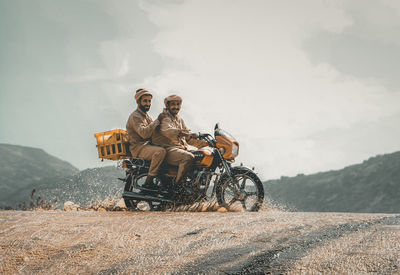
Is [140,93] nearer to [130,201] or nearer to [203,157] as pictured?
[203,157]

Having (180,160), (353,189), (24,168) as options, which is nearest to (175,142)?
(180,160)

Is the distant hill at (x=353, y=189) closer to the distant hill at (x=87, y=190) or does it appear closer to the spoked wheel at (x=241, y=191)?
the distant hill at (x=87, y=190)

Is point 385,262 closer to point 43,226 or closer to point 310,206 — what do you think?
point 43,226

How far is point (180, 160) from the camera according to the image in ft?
21.5

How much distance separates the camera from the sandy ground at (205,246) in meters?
2.86

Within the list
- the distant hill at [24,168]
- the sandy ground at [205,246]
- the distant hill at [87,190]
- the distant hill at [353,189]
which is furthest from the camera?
the distant hill at [24,168]

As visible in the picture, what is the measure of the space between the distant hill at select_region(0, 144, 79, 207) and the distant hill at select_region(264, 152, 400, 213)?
185 feet

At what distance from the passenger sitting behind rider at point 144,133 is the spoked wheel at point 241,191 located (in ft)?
3.98

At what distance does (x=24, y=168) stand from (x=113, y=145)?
118 metres

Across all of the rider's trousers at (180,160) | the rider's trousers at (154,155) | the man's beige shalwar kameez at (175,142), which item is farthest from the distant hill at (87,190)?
the rider's trousers at (180,160)

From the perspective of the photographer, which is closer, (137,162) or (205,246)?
(205,246)

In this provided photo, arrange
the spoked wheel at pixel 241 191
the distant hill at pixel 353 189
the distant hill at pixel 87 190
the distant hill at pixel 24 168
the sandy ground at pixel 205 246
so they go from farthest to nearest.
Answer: the distant hill at pixel 24 168 < the distant hill at pixel 353 189 < the distant hill at pixel 87 190 < the spoked wheel at pixel 241 191 < the sandy ground at pixel 205 246

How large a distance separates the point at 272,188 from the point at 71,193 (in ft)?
292

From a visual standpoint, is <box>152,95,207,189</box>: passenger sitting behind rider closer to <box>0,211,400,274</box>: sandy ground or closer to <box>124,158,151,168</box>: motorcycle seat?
<box>124,158,151,168</box>: motorcycle seat
